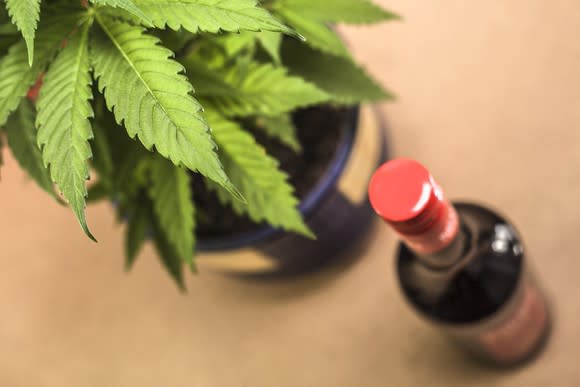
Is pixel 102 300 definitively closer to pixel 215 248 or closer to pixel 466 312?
pixel 215 248

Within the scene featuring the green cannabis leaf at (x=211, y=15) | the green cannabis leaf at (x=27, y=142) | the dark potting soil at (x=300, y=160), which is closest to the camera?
the green cannabis leaf at (x=211, y=15)

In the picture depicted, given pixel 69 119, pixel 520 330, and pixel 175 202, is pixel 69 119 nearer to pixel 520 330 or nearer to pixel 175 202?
pixel 175 202

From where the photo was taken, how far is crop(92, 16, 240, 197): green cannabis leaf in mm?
346

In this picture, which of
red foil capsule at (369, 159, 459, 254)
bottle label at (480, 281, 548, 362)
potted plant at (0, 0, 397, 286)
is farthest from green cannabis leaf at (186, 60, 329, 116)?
bottle label at (480, 281, 548, 362)

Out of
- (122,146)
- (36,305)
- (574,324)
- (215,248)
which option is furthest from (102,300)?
(574,324)

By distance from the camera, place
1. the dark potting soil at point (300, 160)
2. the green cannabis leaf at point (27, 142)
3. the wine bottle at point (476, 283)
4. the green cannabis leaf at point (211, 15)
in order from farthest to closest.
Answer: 1. the dark potting soil at point (300, 160)
2. the wine bottle at point (476, 283)
3. the green cannabis leaf at point (27, 142)
4. the green cannabis leaf at point (211, 15)

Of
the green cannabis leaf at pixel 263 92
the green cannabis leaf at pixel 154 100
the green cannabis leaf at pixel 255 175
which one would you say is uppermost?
the green cannabis leaf at pixel 154 100

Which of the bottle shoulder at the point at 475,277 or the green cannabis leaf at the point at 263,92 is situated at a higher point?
the green cannabis leaf at the point at 263,92

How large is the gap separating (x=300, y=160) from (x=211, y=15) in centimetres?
33

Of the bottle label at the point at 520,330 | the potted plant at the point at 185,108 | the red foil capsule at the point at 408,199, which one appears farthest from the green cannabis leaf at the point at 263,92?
the bottle label at the point at 520,330

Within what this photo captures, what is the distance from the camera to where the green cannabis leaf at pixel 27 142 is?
449 mm

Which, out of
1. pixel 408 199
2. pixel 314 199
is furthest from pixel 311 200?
pixel 408 199

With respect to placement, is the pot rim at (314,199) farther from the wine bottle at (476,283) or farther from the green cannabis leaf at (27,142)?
the green cannabis leaf at (27,142)

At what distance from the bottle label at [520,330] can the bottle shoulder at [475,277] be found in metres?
0.04
